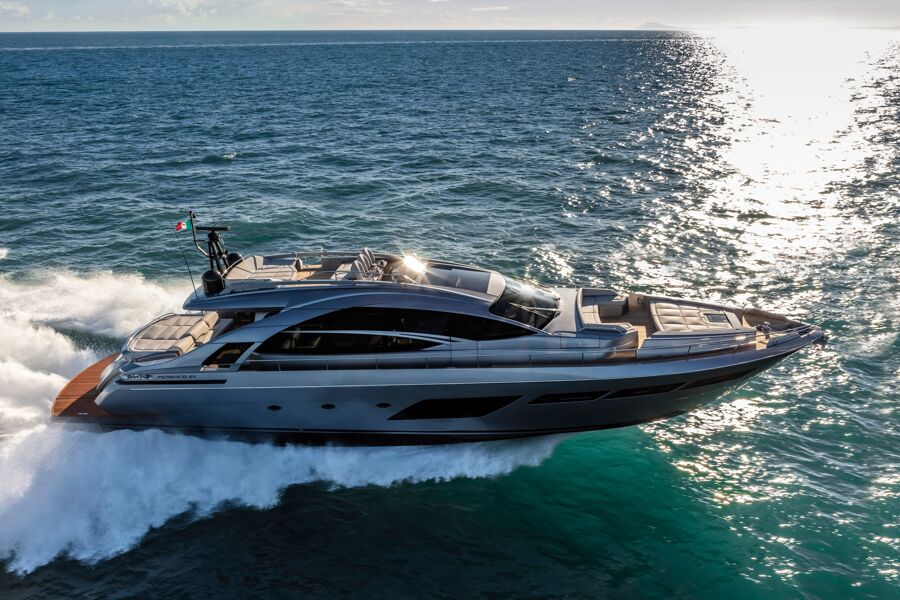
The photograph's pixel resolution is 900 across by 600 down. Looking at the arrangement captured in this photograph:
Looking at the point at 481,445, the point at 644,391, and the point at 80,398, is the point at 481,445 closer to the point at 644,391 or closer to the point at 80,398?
the point at 644,391

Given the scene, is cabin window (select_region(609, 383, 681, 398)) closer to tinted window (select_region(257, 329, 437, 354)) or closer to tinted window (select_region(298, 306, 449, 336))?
tinted window (select_region(298, 306, 449, 336))

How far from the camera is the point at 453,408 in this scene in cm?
1107

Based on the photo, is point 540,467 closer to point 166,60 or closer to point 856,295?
point 856,295

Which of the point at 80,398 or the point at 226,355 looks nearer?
the point at 226,355

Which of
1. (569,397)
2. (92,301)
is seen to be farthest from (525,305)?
(92,301)

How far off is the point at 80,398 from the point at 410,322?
6.31 m

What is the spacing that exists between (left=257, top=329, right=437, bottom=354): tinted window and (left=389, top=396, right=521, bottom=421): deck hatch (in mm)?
1007

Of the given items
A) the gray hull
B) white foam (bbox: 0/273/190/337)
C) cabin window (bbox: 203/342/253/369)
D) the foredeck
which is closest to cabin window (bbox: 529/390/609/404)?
the gray hull

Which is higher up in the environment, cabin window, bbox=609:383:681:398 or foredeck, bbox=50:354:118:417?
cabin window, bbox=609:383:681:398

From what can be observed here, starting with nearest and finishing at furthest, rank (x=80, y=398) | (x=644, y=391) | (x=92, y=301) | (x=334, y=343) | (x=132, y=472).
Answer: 1. (x=644, y=391)
2. (x=132, y=472)
3. (x=334, y=343)
4. (x=80, y=398)
5. (x=92, y=301)

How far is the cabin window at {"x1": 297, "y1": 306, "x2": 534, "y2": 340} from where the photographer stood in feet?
36.2

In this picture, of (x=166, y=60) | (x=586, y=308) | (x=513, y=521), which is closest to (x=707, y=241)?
(x=586, y=308)

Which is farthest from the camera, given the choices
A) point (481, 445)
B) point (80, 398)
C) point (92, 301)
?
point (92, 301)

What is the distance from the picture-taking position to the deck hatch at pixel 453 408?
35.8ft
